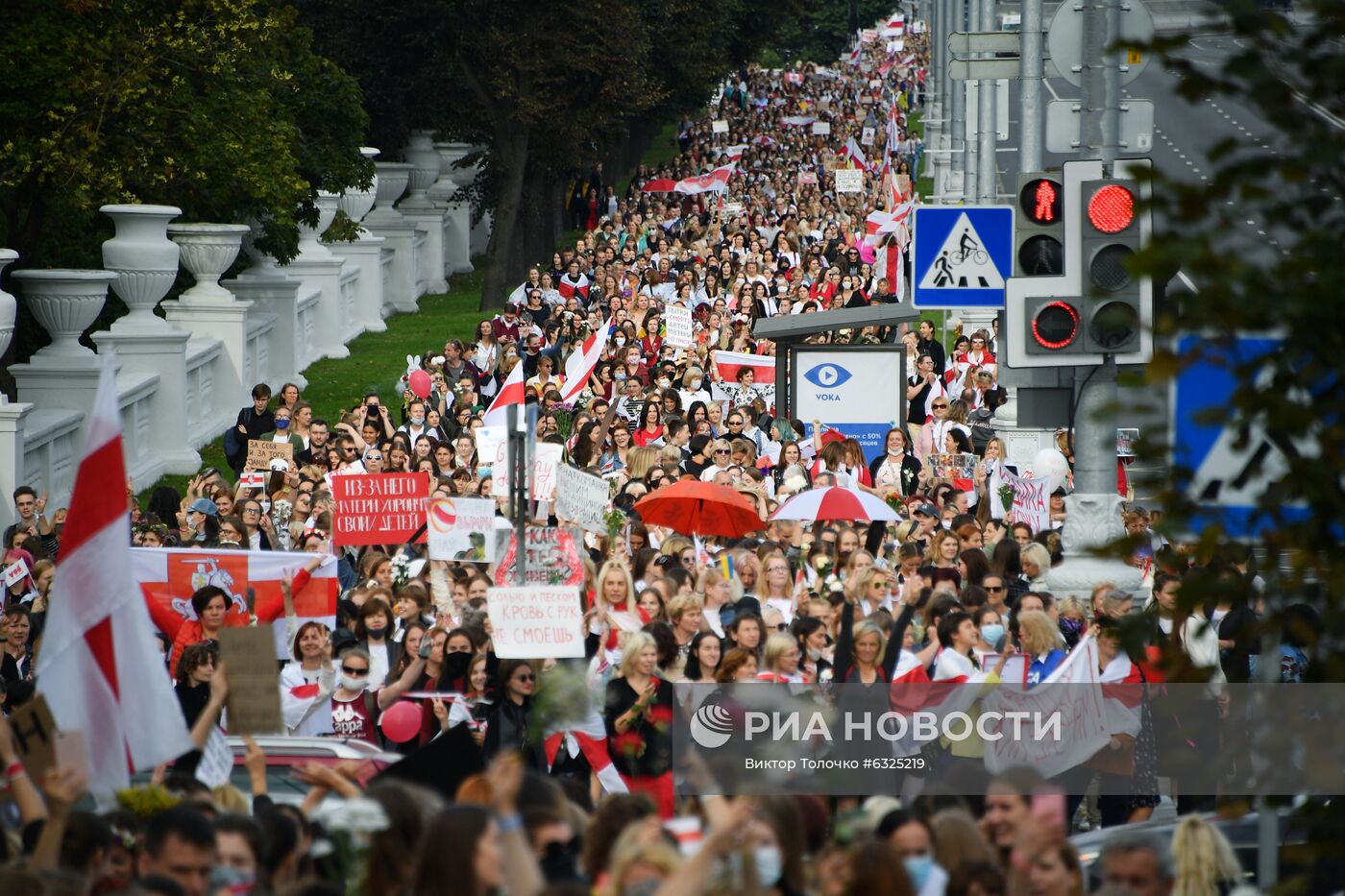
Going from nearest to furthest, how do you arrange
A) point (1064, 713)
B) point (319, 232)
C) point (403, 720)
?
point (1064, 713) < point (403, 720) < point (319, 232)

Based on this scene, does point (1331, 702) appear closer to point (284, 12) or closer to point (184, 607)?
point (184, 607)

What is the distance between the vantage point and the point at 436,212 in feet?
156

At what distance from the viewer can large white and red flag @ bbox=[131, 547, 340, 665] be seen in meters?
13.1

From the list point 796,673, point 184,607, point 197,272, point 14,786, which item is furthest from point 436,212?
point 14,786

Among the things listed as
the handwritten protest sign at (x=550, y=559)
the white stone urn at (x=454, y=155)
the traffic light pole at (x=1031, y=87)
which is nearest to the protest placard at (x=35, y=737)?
the handwritten protest sign at (x=550, y=559)

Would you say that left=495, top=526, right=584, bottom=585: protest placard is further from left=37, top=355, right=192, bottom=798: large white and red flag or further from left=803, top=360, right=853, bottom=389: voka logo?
left=803, top=360, right=853, bottom=389: voka logo

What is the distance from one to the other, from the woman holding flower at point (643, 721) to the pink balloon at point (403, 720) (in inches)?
43.5

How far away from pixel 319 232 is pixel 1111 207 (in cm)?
2734

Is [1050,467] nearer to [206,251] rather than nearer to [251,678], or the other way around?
[251,678]

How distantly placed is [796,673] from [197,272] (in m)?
19.9

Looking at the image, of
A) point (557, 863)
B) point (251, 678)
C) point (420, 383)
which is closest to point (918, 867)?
point (557, 863)

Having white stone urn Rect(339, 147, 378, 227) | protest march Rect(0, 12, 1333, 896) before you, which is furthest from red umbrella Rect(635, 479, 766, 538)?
white stone urn Rect(339, 147, 378, 227)

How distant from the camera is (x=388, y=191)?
148 feet

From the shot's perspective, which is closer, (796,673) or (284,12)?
(796,673)
